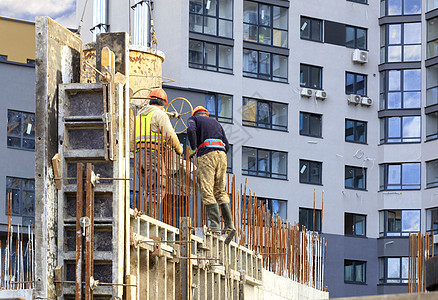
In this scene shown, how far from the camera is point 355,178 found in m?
57.6

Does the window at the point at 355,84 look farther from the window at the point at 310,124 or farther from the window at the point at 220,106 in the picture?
the window at the point at 220,106

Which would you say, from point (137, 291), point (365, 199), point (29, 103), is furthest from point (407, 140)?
point (137, 291)

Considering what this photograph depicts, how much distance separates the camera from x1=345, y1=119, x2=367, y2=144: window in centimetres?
5788

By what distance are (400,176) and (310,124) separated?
6.37 m

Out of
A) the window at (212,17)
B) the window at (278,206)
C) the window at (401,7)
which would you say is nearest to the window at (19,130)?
the window at (212,17)

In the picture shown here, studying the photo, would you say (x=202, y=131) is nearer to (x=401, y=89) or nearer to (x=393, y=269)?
(x=393, y=269)

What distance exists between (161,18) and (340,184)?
13890 mm

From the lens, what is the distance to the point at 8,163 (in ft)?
149

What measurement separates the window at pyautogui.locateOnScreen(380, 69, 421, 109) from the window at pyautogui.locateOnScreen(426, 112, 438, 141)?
96 cm

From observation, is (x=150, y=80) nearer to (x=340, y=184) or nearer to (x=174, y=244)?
(x=174, y=244)

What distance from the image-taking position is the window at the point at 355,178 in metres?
57.4

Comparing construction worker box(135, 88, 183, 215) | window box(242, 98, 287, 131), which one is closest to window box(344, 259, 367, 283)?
window box(242, 98, 287, 131)

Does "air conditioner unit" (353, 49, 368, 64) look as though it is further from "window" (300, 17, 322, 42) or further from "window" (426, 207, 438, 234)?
"window" (426, 207, 438, 234)

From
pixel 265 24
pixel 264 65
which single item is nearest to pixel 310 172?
pixel 264 65
